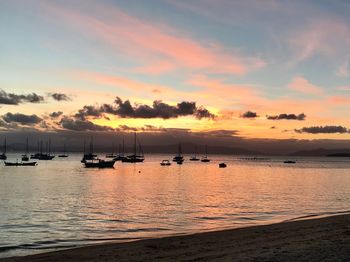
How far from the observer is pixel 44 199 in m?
53.0

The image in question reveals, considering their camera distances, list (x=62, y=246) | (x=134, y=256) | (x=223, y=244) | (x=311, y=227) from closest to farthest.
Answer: (x=134, y=256) → (x=223, y=244) → (x=62, y=246) → (x=311, y=227)

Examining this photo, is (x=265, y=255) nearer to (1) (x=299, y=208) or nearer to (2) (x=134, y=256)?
(2) (x=134, y=256)

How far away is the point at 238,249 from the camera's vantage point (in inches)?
760

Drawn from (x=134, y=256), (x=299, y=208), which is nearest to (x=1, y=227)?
(x=134, y=256)

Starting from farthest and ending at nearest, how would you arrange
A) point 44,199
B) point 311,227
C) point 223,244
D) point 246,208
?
point 44,199
point 246,208
point 311,227
point 223,244

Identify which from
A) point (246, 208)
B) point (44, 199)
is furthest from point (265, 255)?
→ point (44, 199)

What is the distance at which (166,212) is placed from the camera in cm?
4188

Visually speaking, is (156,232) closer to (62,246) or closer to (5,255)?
(62,246)

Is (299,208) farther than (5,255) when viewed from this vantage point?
Yes

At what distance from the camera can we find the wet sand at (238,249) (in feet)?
55.1

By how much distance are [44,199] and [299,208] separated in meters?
30.9

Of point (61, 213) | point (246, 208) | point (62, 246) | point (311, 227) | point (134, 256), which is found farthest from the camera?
point (246, 208)

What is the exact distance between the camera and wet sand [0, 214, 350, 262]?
661 inches

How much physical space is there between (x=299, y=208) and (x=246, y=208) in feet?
20.6
